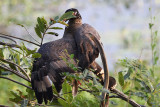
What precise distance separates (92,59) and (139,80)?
0.93 feet

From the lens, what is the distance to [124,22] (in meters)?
7.87

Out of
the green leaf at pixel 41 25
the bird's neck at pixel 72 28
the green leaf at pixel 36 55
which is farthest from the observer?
the bird's neck at pixel 72 28

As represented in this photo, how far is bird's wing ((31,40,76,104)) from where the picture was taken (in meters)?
1.60

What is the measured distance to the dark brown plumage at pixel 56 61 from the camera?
1.60 meters

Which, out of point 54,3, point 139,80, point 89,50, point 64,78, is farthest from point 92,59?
point 54,3

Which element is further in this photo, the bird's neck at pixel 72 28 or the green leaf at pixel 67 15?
the bird's neck at pixel 72 28

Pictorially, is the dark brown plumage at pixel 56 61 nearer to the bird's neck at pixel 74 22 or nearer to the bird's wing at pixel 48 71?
the bird's wing at pixel 48 71

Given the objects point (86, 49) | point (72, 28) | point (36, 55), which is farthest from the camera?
point (72, 28)

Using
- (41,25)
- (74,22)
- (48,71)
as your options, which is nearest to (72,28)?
(74,22)

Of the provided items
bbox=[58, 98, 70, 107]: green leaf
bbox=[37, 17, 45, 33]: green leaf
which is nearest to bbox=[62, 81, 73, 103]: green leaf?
bbox=[58, 98, 70, 107]: green leaf

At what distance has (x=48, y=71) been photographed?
64.3 inches

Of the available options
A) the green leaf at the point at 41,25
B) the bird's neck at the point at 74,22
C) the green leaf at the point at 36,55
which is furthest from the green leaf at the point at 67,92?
the bird's neck at the point at 74,22

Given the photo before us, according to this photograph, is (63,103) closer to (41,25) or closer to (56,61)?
(56,61)

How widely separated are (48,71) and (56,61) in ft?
0.20
